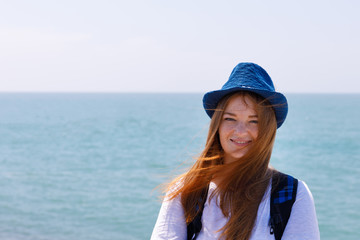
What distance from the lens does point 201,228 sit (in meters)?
1.94

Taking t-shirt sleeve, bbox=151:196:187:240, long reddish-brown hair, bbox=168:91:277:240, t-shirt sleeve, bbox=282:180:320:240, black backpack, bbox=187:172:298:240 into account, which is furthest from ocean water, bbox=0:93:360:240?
t-shirt sleeve, bbox=282:180:320:240

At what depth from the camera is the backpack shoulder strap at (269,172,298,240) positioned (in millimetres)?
1796

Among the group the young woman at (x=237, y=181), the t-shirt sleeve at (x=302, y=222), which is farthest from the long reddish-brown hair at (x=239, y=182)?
the t-shirt sleeve at (x=302, y=222)

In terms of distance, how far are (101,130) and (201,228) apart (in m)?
45.7

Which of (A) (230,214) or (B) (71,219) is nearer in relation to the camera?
(A) (230,214)

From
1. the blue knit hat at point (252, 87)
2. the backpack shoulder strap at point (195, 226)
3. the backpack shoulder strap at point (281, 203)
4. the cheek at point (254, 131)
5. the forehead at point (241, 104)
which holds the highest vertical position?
the blue knit hat at point (252, 87)

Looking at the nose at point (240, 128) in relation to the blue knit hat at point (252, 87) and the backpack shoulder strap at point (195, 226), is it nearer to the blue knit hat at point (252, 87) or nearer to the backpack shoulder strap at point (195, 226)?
the blue knit hat at point (252, 87)

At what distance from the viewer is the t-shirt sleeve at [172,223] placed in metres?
1.93

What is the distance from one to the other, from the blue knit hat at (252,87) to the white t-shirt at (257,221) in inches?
12.7

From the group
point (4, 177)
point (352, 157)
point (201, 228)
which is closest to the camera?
Answer: point (201, 228)

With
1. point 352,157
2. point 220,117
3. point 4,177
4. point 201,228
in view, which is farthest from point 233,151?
point 352,157

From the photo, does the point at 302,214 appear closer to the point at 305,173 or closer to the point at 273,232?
the point at 273,232

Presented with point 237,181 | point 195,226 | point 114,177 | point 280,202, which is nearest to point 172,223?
point 195,226

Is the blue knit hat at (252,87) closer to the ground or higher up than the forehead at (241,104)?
higher up
